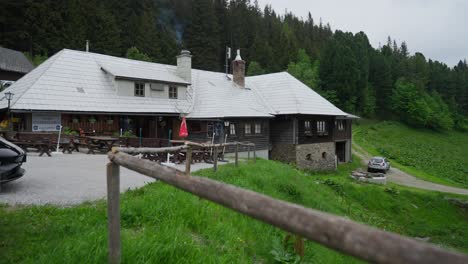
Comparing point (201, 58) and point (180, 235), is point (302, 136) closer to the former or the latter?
point (180, 235)

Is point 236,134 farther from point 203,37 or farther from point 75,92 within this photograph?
point 203,37

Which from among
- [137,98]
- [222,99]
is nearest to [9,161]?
[137,98]

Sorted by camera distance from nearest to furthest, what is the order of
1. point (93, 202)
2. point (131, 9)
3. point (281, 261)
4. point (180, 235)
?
point (180, 235)
point (281, 261)
point (93, 202)
point (131, 9)

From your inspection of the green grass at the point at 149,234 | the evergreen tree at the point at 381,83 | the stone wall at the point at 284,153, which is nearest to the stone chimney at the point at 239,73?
the stone wall at the point at 284,153

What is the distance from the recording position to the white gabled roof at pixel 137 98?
1855 cm

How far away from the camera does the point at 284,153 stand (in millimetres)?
25188

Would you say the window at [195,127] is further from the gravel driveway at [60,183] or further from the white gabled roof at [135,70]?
the gravel driveway at [60,183]

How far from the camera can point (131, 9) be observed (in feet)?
184

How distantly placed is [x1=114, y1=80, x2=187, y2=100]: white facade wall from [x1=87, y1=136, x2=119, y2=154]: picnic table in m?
5.57

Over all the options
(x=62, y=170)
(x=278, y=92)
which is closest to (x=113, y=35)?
(x=278, y=92)

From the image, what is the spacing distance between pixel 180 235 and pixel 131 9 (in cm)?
5950

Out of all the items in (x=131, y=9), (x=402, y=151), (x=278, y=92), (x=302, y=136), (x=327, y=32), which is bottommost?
(x=402, y=151)

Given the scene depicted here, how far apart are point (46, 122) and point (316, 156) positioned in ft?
65.1

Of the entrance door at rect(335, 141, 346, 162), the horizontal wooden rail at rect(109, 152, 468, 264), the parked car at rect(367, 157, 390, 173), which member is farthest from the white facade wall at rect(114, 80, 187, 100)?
the horizontal wooden rail at rect(109, 152, 468, 264)
